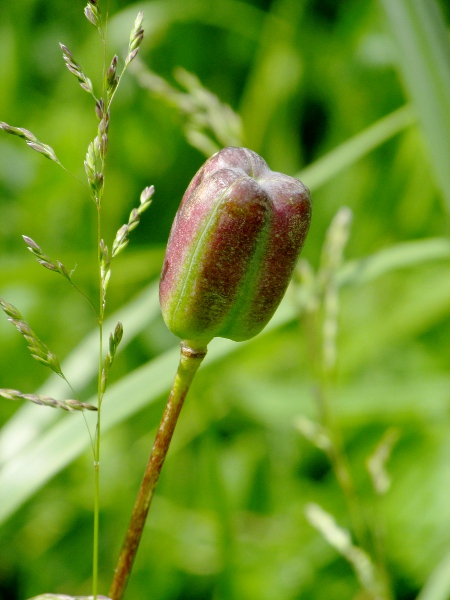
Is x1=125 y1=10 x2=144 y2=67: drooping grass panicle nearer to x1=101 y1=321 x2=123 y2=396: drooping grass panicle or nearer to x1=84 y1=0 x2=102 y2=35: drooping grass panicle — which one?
x1=84 y1=0 x2=102 y2=35: drooping grass panicle

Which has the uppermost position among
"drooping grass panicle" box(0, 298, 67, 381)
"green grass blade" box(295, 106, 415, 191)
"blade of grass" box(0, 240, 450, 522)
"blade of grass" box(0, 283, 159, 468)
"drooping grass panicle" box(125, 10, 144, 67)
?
"green grass blade" box(295, 106, 415, 191)

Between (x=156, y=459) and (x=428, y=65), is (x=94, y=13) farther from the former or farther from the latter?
(x=428, y=65)

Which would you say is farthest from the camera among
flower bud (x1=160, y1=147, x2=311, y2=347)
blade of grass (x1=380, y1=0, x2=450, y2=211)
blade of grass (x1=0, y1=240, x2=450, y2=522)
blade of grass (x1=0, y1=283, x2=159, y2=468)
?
blade of grass (x1=0, y1=283, x2=159, y2=468)

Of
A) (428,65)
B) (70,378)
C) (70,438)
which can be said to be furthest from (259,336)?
(428,65)

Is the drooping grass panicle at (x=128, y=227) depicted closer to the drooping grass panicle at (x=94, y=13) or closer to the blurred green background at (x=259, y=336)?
the drooping grass panicle at (x=94, y=13)

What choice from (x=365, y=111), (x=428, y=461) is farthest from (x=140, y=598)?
(x=365, y=111)

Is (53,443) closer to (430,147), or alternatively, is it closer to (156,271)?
(430,147)

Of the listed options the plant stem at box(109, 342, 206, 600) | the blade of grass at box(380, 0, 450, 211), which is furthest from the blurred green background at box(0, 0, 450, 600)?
the plant stem at box(109, 342, 206, 600)
